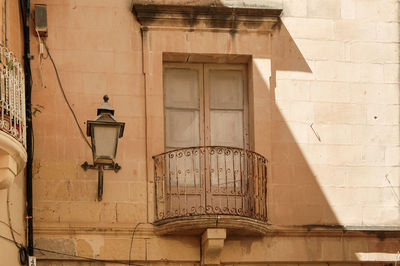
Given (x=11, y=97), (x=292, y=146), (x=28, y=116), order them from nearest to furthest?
(x=11, y=97)
(x=28, y=116)
(x=292, y=146)

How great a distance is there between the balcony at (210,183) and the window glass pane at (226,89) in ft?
2.34

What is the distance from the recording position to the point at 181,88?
1612 centimetres

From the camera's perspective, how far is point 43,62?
15.5m

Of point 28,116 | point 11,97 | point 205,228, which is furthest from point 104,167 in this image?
point 11,97

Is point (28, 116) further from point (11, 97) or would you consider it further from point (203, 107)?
point (203, 107)

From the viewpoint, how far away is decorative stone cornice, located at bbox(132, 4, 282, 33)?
51.9ft

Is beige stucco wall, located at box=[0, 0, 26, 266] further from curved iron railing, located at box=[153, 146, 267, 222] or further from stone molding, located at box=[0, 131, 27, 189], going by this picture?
curved iron railing, located at box=[153, 146, 267, 222]

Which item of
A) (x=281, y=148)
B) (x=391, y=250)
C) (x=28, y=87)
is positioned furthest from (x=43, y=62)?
(x=391, y=250)

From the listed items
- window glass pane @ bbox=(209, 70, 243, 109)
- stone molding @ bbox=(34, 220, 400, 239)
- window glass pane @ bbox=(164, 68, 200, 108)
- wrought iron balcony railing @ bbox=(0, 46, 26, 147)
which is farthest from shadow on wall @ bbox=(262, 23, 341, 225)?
wrought iron balcony railing @ bbox=(0, 46, 26, 147)

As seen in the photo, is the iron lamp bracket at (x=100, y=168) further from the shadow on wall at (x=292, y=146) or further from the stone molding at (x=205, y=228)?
the shadow on wall at (x=292, y=146)

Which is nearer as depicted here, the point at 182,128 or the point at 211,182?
the point at 211,182

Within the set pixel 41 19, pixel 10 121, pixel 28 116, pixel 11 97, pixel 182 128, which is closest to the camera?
pixel 10 121

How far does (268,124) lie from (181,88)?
128 cm

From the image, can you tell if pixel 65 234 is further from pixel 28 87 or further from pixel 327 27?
pixel 327 27
